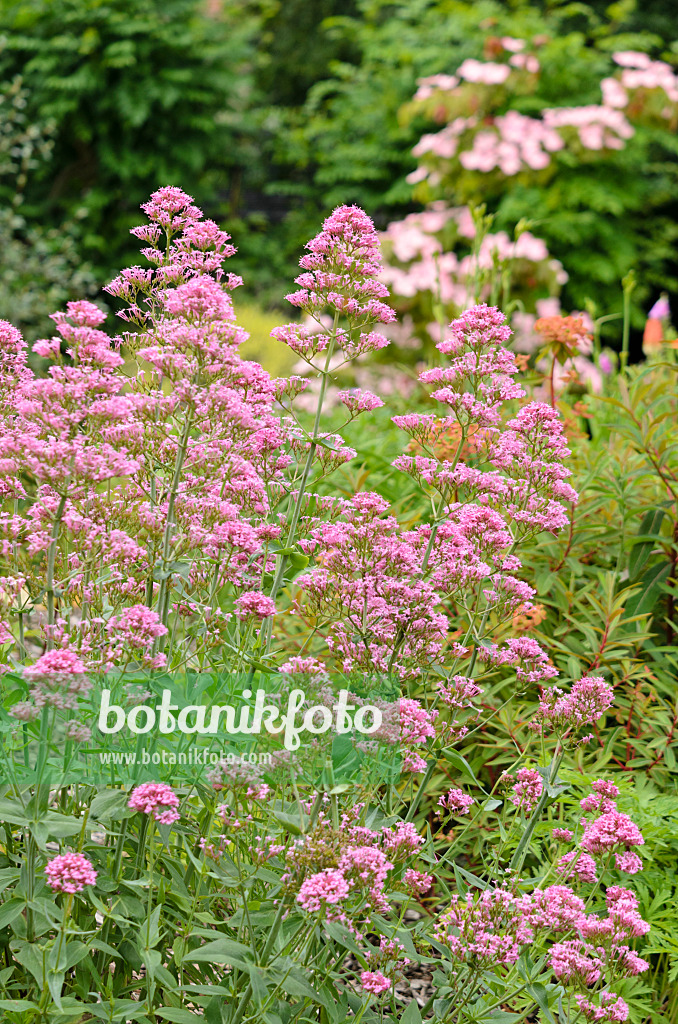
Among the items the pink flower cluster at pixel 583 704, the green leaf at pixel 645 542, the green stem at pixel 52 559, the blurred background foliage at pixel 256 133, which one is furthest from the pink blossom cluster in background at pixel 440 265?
the green stem at pixel 52 559

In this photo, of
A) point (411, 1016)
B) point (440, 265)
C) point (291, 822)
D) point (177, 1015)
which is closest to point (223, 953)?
point (177, 1015)

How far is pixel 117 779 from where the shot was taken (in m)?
1.77

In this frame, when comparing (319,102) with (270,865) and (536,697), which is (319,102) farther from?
(270,865)

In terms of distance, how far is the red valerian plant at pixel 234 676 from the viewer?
1.60 meters

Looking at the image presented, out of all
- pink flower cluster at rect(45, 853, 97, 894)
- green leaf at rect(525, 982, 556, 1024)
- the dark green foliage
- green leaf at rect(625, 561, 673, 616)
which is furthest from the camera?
the dark green foliage

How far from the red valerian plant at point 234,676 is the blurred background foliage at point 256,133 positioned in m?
7.55

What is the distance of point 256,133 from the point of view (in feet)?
43.5

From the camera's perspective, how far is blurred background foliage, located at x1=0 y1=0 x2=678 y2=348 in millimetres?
10406

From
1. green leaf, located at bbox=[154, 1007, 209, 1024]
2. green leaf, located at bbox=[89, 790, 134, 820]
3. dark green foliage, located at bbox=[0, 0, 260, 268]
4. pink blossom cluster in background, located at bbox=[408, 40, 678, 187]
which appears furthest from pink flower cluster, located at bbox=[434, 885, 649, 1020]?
dark green foliage, located at bbox=[0, 0, 260, 268]

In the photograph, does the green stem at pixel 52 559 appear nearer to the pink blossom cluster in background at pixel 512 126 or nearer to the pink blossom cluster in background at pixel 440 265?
the pink blossom cluster in background at pixel 440 265

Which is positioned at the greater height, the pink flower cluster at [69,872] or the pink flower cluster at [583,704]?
the pink flower cluster at [583,704]

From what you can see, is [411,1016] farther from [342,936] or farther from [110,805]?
[110,805]

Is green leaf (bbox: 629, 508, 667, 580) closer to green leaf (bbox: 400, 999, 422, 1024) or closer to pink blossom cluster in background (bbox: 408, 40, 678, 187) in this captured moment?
green leaf (bbox: 400, 999, 422, 1024)

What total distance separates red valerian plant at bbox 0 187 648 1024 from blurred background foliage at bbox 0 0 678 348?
7.55 meters
